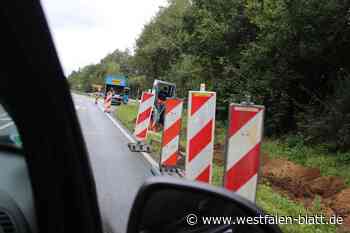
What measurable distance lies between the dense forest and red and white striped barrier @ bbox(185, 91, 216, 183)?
23.0 feet

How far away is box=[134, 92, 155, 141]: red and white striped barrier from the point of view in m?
13.3

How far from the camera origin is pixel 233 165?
5500mm

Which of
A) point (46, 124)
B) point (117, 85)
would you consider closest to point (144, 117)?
point (46, 124)

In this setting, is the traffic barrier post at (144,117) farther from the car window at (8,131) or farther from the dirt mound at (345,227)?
the car window at (8,131)

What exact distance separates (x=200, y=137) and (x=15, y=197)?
515 cm

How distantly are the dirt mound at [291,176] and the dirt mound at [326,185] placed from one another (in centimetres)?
13

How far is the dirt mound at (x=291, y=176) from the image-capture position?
9938 mm

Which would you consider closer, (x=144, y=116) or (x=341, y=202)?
(x=341, y=202)

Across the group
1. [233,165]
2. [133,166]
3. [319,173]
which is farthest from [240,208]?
[319,173]

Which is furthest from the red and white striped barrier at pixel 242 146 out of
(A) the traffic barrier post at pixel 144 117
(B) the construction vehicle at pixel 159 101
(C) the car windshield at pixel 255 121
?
(B) the construction vehicle at pixel 159 101

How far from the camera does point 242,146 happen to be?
5.48 m

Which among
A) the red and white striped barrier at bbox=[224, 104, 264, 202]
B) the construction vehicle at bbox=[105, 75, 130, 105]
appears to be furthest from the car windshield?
the construction vehicle at bbox=[105, 75, 130, 105]

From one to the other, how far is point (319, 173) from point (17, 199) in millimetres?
10323

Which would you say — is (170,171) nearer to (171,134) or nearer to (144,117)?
(171,134)
